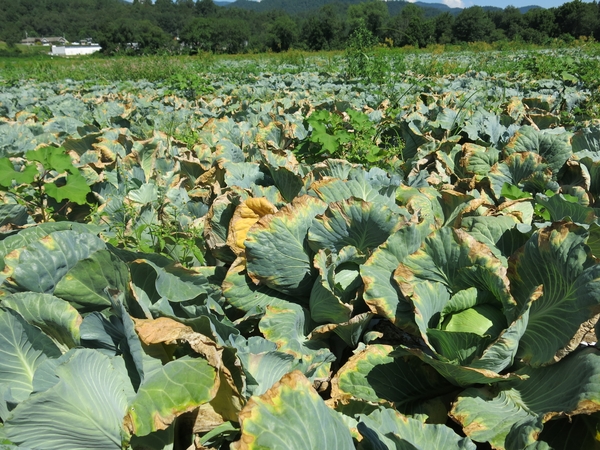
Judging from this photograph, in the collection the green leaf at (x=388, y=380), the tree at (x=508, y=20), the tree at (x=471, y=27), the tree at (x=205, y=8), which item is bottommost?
the green leaf at (x=388, y=380)

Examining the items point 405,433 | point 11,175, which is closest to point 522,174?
point 405,433

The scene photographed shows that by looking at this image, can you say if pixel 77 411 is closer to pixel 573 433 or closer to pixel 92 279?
pixel 92 279

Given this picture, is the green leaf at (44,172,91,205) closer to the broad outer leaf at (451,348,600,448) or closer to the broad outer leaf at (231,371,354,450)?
the broad outer leaf at (231,371,354,450)

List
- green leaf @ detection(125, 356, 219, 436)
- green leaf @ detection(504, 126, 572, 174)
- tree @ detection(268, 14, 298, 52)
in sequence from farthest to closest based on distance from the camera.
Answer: tree @ detection(268, 14, 298, 52), green leaf @ detection(504, 126, 572, 174), green leaf @ detection(125, 356, 219, 436)

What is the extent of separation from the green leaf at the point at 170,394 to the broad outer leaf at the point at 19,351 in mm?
381

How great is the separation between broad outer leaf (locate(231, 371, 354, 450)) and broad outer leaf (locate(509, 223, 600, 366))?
0.69m

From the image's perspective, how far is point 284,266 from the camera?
1739 mm

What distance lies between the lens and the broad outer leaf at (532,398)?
3.65 feet

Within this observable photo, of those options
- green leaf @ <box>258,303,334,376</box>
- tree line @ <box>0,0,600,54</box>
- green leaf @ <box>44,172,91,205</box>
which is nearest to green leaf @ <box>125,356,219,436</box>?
green leaf @ <box>258,303,334,376</box>

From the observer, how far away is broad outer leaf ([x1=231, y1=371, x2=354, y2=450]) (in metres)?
0.96

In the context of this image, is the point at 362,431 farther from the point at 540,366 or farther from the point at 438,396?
the point at 540,366

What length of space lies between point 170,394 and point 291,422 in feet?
1.16

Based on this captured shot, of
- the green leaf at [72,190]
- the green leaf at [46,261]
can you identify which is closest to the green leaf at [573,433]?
the green leaf at [46,261]

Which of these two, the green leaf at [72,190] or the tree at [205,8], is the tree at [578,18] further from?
the tree at [205,8]
